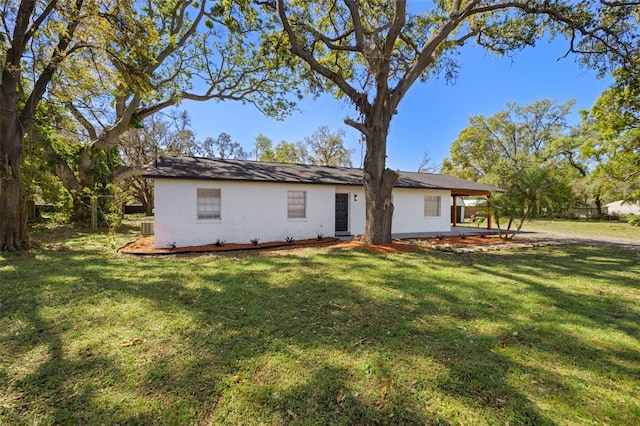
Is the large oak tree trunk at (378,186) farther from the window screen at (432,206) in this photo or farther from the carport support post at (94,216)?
the carport support post at (94,216)

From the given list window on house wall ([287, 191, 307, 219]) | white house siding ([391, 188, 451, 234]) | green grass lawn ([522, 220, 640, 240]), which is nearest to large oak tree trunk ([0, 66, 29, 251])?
window on house wall ([287, 191, 307, 219])

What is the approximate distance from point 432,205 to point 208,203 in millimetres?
11348

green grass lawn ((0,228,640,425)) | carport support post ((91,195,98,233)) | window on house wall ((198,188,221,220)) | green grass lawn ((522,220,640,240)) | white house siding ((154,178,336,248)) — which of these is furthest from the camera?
green grass lawn ((522,220,640,240))

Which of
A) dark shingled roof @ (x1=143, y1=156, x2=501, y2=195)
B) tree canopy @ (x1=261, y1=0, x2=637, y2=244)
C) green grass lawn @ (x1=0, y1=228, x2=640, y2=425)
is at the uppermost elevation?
tree canopy @ (x1=261, y1=0, x2=637, y2=244)

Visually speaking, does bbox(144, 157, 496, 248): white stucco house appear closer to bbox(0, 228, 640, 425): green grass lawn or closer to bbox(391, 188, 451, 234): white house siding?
bbox(391, 188, 451, 234): white house siding

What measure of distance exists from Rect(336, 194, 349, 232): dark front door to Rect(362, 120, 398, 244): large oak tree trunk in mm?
3557

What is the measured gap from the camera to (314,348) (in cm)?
328

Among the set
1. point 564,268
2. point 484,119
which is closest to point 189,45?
point 564,268

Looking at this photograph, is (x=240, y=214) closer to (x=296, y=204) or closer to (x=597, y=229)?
(x=296, y=204)

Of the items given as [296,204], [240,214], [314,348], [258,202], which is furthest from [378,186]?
[314,348]

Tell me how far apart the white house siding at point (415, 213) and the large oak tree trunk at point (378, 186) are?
4.03 metres

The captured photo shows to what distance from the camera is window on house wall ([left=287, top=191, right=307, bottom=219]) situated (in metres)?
12.0

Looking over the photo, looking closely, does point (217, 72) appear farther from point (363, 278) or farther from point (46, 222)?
point (363, 278)

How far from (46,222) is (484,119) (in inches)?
1618
